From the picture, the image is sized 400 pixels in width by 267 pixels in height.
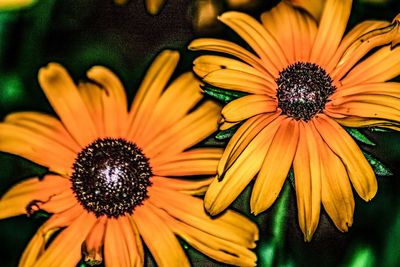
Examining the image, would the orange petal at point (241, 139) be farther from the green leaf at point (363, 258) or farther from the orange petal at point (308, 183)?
the green leaf at point (363, 258)

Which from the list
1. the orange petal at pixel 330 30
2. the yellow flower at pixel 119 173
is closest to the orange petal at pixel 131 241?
the yellow flower at pixel 119 173

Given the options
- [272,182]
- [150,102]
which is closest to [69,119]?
[150,102]

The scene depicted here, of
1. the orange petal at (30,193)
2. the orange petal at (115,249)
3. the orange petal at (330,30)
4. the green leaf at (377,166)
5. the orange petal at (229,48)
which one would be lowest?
the orange petal at (115,249)

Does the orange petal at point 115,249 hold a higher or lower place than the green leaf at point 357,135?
lower

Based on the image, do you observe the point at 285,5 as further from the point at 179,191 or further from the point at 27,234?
the point at 27,234

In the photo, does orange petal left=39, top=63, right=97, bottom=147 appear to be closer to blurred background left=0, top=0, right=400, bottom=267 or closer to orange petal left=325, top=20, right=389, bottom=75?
blurred background left=0, top=0, right=400, bottom=267

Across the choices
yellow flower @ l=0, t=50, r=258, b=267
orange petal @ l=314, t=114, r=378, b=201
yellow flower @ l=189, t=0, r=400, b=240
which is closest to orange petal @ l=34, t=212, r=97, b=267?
yellow flower @ l=0, t=50, r=258, b=267
